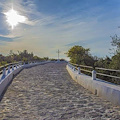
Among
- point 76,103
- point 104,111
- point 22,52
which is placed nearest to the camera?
point 104,111

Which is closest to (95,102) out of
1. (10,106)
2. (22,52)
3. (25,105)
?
(25,105)

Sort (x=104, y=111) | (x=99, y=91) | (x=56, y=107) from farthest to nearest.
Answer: (x=99, y=91) → (x=56, y=107) → (x=104, y=111)

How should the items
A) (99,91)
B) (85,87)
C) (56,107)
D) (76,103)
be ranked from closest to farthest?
(56,107)
(76,103)
(99,91)
(85,87)

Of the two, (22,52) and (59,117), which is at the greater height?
(22,52)

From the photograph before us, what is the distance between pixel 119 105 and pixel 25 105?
338 cm

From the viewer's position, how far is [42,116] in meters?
5.31

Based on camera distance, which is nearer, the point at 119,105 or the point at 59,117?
the point at 59,117

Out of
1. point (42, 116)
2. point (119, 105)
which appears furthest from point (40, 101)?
point (119, 105)

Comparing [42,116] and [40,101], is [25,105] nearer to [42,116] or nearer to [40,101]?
[40,101]

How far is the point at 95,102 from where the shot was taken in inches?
277

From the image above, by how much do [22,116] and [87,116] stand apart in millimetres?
1943

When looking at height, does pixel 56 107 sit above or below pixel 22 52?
below

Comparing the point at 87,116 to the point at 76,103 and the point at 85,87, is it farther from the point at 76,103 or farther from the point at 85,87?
the point at 85,87

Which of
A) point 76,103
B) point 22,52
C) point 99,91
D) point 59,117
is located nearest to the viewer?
point 59,117
